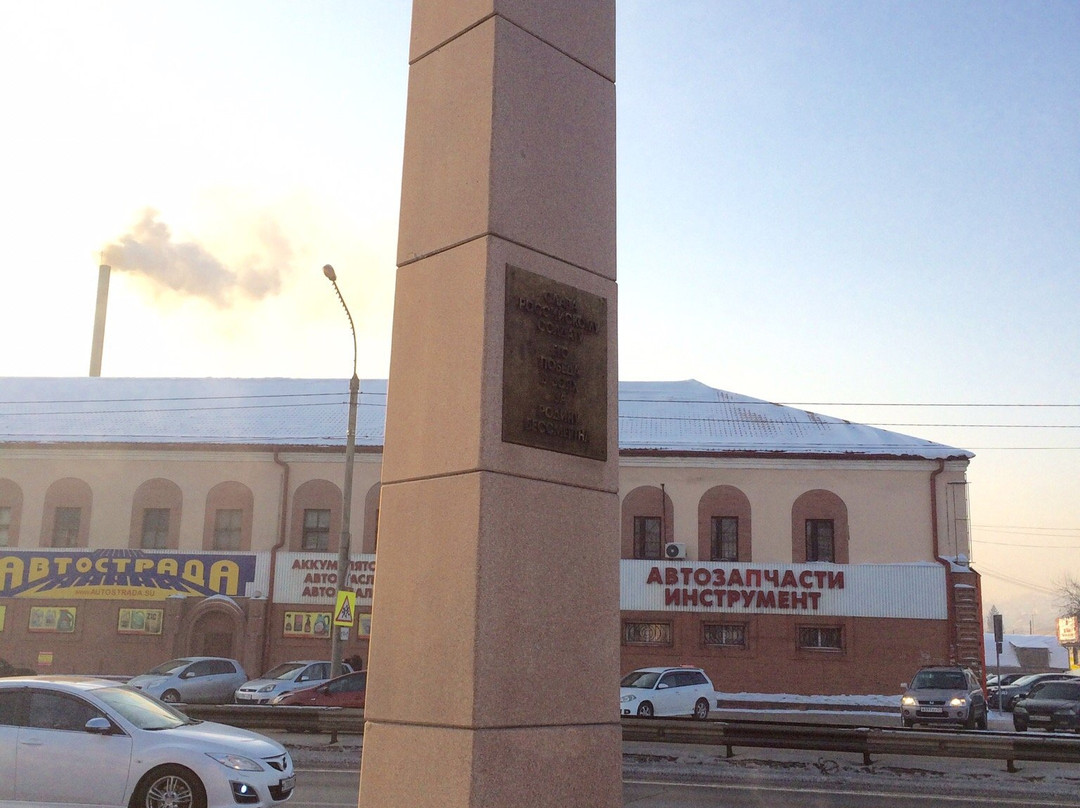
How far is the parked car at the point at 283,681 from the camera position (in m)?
28.1

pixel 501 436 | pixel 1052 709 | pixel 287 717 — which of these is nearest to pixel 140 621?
pixel 287 717

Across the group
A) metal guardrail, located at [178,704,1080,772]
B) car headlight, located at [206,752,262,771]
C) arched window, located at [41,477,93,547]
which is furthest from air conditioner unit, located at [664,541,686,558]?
car headlight, located at [206,752,262,771]

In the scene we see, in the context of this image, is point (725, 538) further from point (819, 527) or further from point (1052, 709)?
point (1052, 709)

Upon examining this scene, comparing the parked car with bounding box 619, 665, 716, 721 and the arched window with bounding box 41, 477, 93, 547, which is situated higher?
the arched window with bounding box 41, 477, 93, 547

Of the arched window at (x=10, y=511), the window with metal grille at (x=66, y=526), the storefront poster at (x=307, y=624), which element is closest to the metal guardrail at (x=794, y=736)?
the storefront poster at (x=307, y=624)

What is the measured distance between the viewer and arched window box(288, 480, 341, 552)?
38781 mm

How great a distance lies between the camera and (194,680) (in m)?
30.7

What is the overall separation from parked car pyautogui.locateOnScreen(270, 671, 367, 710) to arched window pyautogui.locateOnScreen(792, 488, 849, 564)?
53.4ft

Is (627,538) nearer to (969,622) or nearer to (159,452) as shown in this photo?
(969,622)

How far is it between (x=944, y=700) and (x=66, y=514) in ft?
101

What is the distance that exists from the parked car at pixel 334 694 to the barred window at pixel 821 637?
1561cm

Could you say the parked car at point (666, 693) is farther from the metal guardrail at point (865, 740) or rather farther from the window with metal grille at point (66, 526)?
the window with metal grille at point (66, 526)

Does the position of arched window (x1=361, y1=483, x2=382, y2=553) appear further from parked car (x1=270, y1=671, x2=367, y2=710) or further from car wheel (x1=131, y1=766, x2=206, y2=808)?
car wheel (x1=131, y1=766, x2=206, y2=808)

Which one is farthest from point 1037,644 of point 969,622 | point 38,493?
point 38,493
